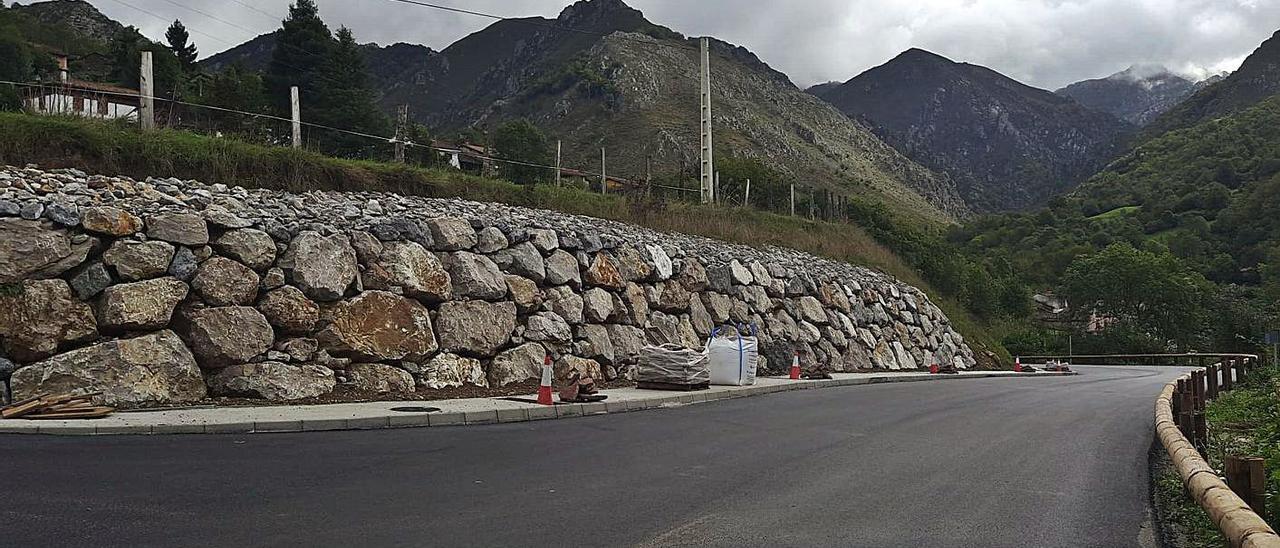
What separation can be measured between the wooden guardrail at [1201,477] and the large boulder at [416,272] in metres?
10.6

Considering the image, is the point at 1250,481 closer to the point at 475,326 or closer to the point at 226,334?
the point at 226,334

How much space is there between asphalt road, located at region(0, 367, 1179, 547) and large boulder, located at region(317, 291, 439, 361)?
3.36 meters

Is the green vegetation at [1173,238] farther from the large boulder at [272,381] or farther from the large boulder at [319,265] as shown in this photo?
the large boulder at [272,381]

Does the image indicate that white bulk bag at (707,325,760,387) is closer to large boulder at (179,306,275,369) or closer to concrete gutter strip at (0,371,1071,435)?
concrete gutter strip at (0,371,1071,435)

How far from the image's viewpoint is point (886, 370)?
92.6 ft

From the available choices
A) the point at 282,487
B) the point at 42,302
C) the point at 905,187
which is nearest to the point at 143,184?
the point at 42,302

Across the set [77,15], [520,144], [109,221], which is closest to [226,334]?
[109,221]

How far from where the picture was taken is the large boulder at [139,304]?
11766 millimetres

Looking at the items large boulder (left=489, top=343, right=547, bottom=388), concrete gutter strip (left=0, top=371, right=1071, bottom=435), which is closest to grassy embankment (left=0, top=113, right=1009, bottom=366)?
large boulder (left=489, top=343, right=547, bottom=388)

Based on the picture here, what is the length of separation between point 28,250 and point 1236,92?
166m

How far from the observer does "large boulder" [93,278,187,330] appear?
1177cm

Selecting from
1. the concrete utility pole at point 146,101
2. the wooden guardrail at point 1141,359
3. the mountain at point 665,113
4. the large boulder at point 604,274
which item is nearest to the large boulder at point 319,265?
the concrete utility pole at point 146,101

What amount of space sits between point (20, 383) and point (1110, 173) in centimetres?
13976

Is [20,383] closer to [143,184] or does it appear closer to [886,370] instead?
[143,184]
